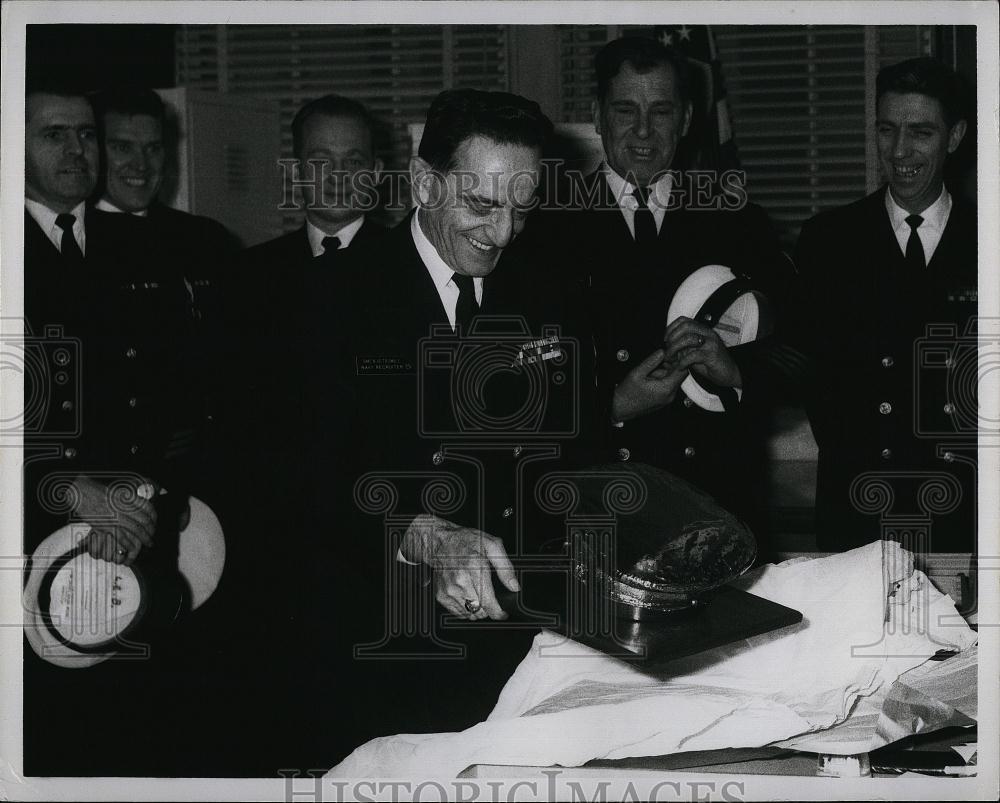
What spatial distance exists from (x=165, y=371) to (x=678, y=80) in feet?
3.12

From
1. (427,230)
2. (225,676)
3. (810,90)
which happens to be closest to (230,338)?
(427,230)

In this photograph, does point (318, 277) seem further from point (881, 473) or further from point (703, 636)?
point (881, 473)

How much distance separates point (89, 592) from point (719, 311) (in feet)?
3.58

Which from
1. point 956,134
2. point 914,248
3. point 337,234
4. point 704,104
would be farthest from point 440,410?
point 956,134

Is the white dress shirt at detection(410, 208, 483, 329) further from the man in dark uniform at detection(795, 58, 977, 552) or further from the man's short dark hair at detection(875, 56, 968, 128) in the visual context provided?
the man's short dark hair at detection(875, 56, 968, 128)

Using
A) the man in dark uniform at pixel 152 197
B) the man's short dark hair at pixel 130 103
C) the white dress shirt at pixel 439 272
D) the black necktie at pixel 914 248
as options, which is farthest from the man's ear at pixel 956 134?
Answer: the man's short dark hair at pixel 130 103

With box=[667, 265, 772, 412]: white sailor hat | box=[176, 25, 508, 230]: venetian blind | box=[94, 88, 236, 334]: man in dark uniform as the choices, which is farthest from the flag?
box=[94, 88, 236, 334]: man in dark uniform

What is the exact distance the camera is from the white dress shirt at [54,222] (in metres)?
1.70

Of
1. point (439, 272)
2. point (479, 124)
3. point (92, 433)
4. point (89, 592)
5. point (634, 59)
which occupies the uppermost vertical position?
point (634, 59)

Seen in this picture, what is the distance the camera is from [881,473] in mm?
1769

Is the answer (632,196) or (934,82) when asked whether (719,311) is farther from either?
(934,82)

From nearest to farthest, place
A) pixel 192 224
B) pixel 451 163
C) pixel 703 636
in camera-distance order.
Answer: pixel 703 636, pixel 451 163, pixel 192 224

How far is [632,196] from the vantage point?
176cm

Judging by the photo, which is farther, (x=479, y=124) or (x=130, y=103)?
(x=130, y=103)
